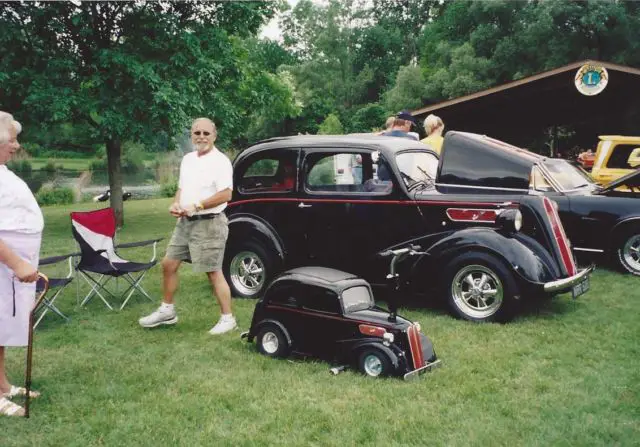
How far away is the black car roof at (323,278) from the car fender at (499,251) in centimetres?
152

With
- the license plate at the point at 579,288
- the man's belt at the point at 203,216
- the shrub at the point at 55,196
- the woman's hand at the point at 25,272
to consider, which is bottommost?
the shrub at the point at 55,196

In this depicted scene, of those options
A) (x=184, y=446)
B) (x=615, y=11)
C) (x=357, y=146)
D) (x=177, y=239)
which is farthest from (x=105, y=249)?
(x=615, y=11)

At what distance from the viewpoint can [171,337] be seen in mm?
5883

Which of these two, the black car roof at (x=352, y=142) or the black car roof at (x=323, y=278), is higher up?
the black car roof at (x=352, y=142)

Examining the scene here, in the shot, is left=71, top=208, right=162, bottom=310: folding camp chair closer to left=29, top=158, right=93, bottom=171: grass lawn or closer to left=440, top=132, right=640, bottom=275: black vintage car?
left=440, top=132, right=640, bottom=275: black vintage car

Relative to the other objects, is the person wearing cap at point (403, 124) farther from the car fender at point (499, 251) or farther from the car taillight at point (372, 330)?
the car taillight at point (372, 330)

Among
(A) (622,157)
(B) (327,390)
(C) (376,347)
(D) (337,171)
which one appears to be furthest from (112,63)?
(B) (327,390)

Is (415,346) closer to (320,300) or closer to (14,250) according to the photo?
(320,300)

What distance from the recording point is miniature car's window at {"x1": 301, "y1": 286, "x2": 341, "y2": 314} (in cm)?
488

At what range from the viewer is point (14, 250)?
3.86 metres

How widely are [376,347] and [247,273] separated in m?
3.20

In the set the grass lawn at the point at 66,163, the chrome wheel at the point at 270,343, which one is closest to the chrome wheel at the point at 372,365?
the chrome wheel at the point at 270,343

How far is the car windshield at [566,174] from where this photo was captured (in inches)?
352

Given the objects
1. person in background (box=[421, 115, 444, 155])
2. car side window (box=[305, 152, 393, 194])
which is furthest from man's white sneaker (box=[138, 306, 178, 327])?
person in background (box=[421, 115, 444, 155])
